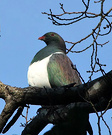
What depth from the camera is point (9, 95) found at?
10.9 feet

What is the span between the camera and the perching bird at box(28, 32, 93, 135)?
487 centimetres

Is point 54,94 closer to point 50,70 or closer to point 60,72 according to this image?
point 50,70

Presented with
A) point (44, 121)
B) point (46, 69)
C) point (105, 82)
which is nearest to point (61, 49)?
point (46, 69)

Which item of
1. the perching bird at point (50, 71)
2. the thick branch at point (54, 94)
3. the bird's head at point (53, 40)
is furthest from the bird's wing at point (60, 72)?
the thick branch at point (54, 94)

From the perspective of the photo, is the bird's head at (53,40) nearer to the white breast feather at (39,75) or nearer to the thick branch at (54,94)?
the white breast feather at (39,75)

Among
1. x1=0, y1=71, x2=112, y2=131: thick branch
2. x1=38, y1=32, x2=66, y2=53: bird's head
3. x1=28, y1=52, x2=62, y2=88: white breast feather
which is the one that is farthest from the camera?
x1=38, y1=32, x2=66, y2=53: bird's head

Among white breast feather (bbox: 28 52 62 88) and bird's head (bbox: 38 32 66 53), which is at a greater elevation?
bird's head (bbox: 38 32 66 53)

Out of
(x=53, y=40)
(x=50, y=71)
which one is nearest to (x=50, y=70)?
(x=50, y=71)

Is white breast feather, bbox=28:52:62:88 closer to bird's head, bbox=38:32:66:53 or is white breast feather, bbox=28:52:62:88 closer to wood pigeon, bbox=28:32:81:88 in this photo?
wood pigeon, bbox=28:32:81:88

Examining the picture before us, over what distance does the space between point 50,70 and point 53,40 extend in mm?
1523

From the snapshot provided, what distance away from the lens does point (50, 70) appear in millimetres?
4938

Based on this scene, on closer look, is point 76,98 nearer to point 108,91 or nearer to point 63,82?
point 108,91

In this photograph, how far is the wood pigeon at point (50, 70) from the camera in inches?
192

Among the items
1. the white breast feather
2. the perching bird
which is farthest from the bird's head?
the white breast feather
